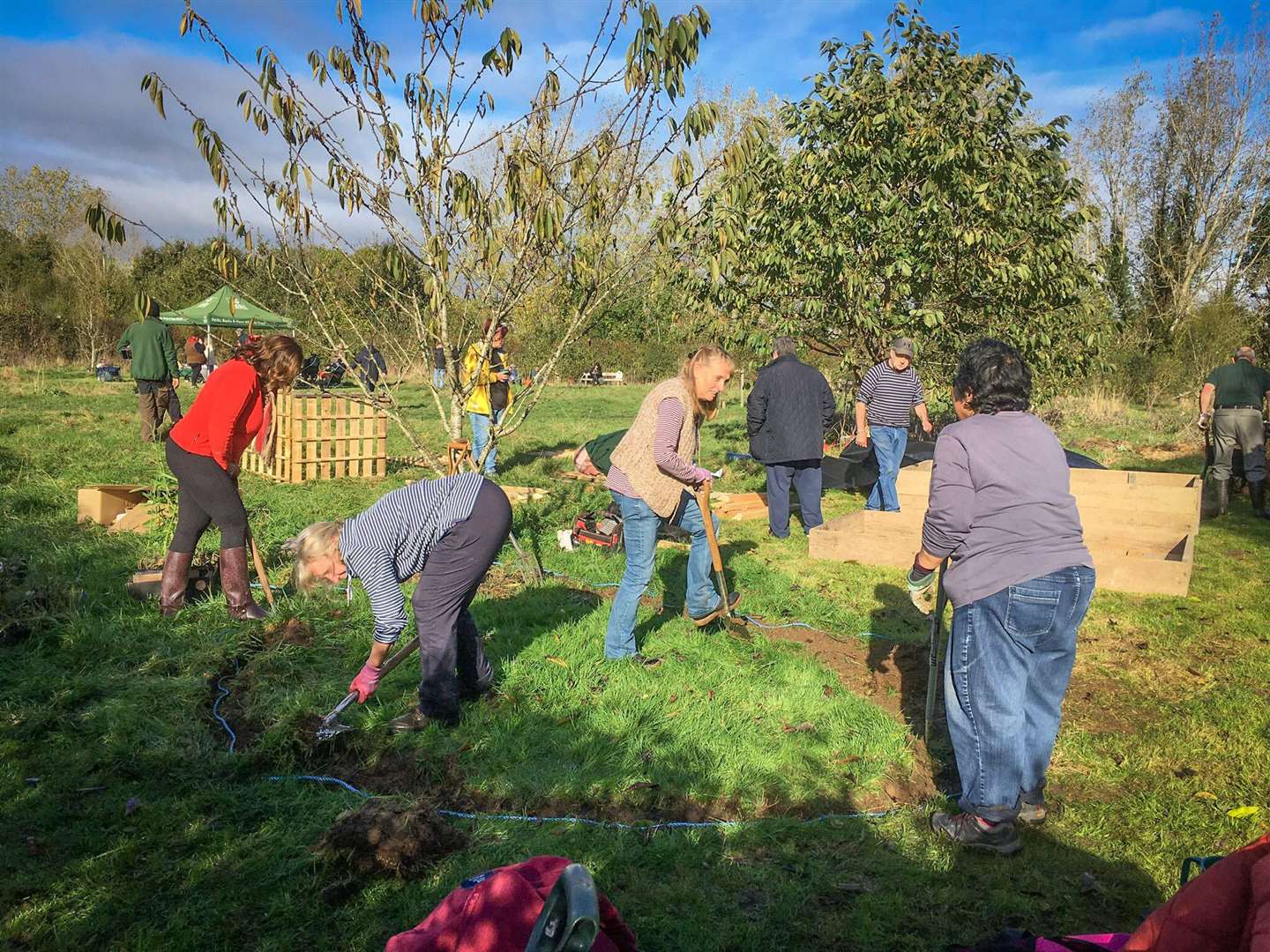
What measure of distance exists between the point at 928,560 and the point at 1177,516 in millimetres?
5154

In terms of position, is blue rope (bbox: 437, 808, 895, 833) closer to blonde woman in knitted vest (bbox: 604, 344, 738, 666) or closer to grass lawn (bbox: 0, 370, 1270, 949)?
grass lawn (bbox: 0, 370, 1270, 949)

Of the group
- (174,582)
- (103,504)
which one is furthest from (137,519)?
(174,582)

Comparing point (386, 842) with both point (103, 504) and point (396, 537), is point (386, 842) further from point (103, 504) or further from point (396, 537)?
point (103, 504)

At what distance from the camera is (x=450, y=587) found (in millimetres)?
3783

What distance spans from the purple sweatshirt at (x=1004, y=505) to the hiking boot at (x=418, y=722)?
2.33m

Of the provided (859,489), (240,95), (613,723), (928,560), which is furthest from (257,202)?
(859,489)

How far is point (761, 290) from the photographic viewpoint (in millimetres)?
10711

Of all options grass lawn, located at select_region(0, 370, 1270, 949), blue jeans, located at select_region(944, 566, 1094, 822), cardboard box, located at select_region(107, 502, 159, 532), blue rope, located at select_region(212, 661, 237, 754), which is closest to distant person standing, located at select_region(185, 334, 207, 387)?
cardboard box, located at select_region(107, 502, 159, 532)

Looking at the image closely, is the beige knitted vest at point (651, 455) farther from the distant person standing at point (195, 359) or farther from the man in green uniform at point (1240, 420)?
the distant person standing at point (195, 359)

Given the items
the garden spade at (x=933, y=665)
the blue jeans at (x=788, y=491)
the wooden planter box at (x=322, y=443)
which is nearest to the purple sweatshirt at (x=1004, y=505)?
the garden spade at (x=933, y=665)

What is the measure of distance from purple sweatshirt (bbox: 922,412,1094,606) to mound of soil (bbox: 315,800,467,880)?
2.12 m

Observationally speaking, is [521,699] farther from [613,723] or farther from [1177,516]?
[1177,516]

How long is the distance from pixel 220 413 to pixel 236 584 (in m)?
1.04

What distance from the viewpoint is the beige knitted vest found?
15.5ft
